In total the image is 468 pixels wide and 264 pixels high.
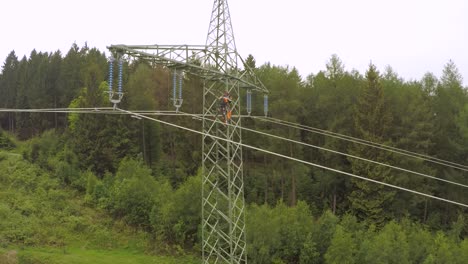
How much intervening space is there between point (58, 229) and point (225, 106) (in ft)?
55.2

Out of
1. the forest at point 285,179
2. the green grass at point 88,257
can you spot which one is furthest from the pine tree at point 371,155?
the green grass at point 88,257

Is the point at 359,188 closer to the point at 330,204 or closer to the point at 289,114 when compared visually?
the point at 330,204

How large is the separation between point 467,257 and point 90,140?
992 inches

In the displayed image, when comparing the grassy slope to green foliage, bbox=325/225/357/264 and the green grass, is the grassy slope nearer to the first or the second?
the green grass

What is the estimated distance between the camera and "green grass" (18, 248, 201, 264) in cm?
2081

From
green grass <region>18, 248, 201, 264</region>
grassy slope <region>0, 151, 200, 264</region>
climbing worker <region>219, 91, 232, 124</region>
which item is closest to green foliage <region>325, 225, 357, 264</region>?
green grass <region>18, 248, 201, 264</region>

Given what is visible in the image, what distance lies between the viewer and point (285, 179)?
99.7ft

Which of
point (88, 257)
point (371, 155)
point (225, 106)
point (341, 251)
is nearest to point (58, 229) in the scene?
point (88, 257)

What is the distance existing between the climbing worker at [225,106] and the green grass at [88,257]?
1248 centimetres

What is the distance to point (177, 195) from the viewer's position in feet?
81.8

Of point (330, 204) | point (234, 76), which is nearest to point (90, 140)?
point (330, 204)

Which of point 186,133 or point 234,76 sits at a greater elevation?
point 234,76

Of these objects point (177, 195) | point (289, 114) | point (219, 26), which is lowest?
point (177, 195)

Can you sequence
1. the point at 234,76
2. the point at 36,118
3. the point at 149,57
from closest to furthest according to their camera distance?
the point at 149,57
the point at 234,76
the point at 36,118
